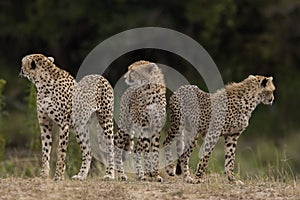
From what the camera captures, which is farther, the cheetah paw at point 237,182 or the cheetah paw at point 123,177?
the cheetah paw at point 123,177

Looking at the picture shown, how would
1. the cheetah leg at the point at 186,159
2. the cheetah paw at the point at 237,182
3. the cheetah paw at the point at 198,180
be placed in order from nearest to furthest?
1. the cheetah paw at the point at 237,182
2. the cheetah paw at the point at 198,180
3. the cheetah leg at the point at 186,159

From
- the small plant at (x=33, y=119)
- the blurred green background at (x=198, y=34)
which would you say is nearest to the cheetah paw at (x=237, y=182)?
the small plant at (x=33, y=119)

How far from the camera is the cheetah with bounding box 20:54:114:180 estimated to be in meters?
8.01

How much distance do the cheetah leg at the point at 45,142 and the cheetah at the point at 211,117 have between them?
118 centimetres

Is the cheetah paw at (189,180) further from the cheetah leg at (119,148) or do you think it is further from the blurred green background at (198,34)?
the blurred green background at (198,34)

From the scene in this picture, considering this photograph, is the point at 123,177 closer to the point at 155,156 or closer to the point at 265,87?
the point at 155,156

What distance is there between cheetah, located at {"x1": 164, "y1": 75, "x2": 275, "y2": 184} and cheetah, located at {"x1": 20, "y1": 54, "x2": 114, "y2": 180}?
0.65 m

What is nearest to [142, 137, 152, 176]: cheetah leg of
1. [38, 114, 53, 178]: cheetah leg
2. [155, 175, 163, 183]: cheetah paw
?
[155, 175, 163, 183]: cheetah paw

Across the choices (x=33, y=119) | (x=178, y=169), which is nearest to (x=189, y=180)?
(x=178, y=169)

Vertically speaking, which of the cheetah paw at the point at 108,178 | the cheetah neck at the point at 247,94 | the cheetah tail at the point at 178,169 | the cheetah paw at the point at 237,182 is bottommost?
the cheetah paw at the point at 237,182

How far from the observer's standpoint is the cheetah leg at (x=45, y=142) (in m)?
8.07

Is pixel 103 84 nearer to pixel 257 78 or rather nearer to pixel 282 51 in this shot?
pixel 257 78

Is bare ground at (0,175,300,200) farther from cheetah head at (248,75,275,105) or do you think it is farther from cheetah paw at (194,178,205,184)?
cheetah head at (248,75,275,105)

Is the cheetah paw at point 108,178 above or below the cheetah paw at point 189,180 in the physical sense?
above
